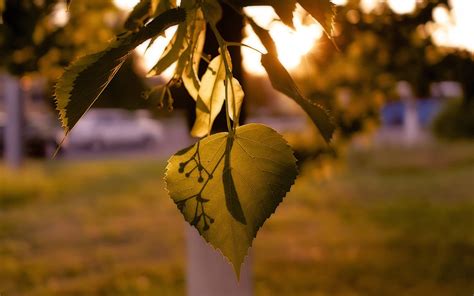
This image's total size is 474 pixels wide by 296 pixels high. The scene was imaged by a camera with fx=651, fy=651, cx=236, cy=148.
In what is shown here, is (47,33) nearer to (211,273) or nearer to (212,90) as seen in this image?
(211,273)

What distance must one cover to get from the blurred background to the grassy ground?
3 cm

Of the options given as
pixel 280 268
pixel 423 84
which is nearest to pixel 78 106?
pixel 423 84

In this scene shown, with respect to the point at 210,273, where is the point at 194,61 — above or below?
above

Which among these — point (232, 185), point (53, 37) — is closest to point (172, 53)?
point (232, 185)

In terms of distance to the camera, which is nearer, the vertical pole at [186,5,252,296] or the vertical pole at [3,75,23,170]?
the vertical pole at [186,5,252,296]

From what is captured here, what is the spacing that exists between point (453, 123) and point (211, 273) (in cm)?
1775

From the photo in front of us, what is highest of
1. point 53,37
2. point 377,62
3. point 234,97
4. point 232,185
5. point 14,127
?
point 14,127

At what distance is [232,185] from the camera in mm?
871

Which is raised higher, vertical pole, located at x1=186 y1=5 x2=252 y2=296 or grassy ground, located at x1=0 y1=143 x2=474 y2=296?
vertical pole, located at x1=186 y1=5 x2=252 y2=296

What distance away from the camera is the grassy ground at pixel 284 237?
19.7 ft

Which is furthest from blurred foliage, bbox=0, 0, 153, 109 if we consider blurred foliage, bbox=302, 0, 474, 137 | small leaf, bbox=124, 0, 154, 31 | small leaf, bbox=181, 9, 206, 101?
small leaf, bbox=181, 9, 206, 101

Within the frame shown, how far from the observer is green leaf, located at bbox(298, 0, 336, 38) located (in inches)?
33.2

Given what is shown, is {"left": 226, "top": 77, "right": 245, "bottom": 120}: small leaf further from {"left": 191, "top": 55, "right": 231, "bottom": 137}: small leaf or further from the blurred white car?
the blurred white car

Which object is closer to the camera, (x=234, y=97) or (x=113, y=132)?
(x=234, y=97)
